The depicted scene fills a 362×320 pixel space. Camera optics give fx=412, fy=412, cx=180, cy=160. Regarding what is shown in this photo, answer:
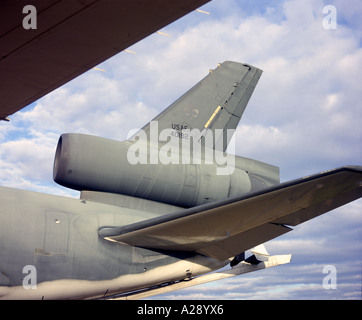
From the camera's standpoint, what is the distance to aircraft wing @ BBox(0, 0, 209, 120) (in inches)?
130

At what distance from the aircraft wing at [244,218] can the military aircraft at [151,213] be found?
0.02m

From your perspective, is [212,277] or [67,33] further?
[212,277]

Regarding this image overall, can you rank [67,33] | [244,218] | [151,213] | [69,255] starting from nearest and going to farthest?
[67,33], [244,218], [69,255], [151,213]

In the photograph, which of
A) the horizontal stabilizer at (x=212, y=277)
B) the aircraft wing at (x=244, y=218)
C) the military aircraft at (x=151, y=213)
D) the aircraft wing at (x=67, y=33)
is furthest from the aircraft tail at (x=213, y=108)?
the aircraft wing at (x=67, y=33)

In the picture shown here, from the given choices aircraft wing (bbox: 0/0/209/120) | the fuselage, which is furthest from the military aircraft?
aircraft wing (bbox: 0/0/209/120)

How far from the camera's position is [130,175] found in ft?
27.4

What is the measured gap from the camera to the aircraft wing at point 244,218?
21.3 feet

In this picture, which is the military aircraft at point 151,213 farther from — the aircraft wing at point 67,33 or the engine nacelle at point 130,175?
the aircraft wing at point 67,33

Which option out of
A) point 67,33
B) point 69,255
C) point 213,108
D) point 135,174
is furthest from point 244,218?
point 67,33

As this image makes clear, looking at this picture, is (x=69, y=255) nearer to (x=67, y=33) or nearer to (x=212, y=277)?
(x=212, y=277)

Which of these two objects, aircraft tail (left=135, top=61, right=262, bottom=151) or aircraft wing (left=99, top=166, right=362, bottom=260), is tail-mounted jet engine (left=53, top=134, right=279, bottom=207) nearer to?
aircraft wing (left=99, top=166, right=362, bottom=260)

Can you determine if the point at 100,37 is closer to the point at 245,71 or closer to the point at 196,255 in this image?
the point at 196,255

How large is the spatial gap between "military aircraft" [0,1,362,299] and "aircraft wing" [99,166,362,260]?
20 mm

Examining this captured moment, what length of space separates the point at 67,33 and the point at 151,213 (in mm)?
5866
